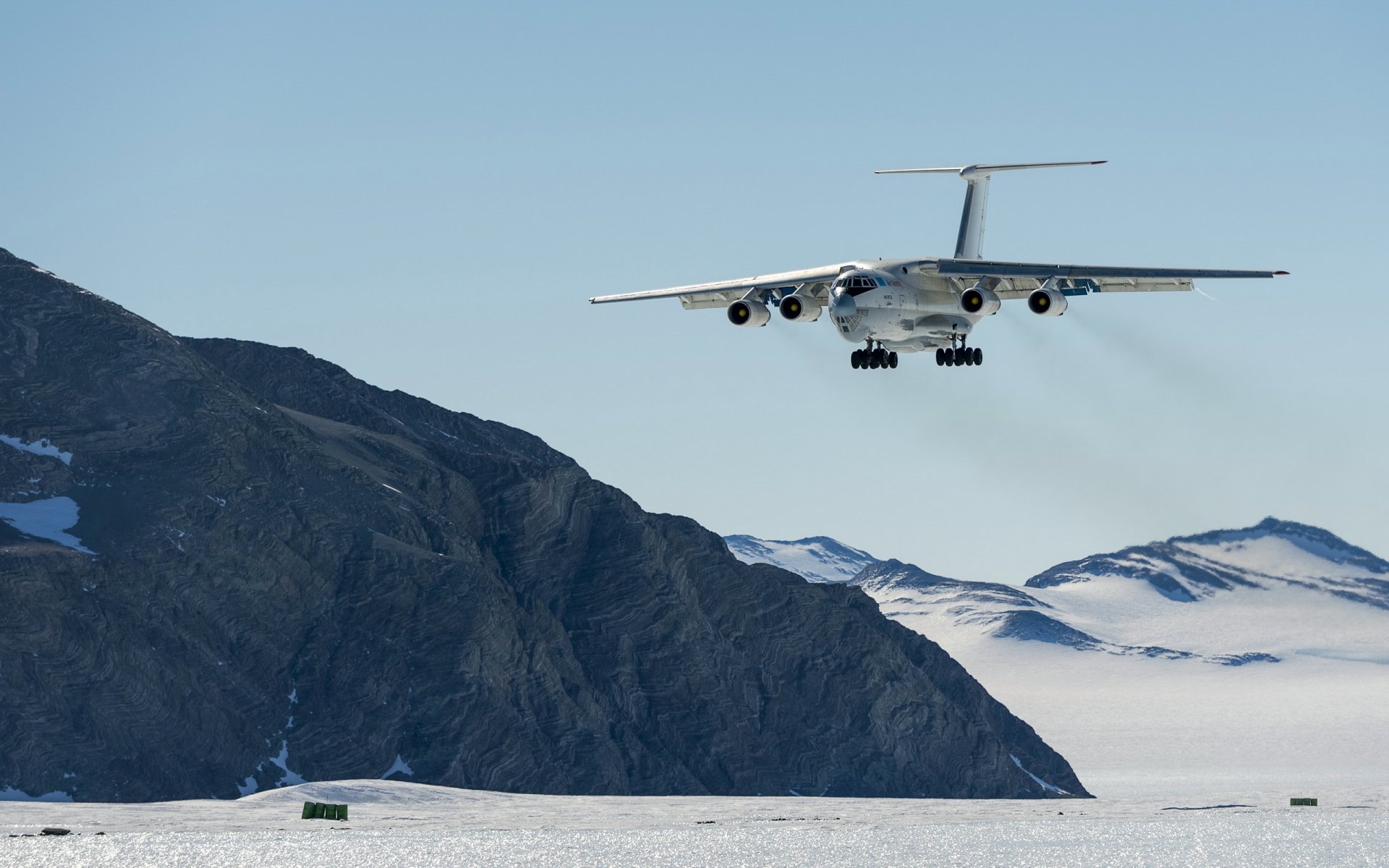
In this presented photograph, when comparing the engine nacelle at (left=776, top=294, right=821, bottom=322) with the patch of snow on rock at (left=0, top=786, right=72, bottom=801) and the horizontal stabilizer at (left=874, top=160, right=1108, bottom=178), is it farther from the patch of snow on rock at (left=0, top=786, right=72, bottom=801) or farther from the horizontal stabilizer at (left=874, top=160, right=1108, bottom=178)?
the patch of snow on rock at (left=0, top=786, right=72, bottom=801)

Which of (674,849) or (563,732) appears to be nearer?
(674,849)

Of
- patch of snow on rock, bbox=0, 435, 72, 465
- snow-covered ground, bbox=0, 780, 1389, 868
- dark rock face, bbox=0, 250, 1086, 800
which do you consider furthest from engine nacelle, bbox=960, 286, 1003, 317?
patch of snow on rock, bbox=0, 435, 72, 465

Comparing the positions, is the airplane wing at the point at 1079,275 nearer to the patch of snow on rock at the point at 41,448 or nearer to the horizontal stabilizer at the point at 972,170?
the horizontal stabilizer at the point at 972,170

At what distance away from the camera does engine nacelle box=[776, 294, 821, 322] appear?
91812 millimetres

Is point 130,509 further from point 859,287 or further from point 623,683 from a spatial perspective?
point 859,287

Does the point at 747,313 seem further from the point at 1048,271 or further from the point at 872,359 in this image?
the point at 1048,271

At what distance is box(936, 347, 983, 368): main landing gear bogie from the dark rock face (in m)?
90.7

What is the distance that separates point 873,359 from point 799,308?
4405 mm

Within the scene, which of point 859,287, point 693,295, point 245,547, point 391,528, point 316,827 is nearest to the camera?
point 859,287

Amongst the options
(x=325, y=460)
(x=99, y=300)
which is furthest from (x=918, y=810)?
(x=99, y=300)

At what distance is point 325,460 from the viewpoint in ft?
623

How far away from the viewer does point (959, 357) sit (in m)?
92.6

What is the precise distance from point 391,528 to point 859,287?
110204 millimetres

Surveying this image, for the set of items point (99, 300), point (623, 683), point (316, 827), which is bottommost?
point (316, 827)
